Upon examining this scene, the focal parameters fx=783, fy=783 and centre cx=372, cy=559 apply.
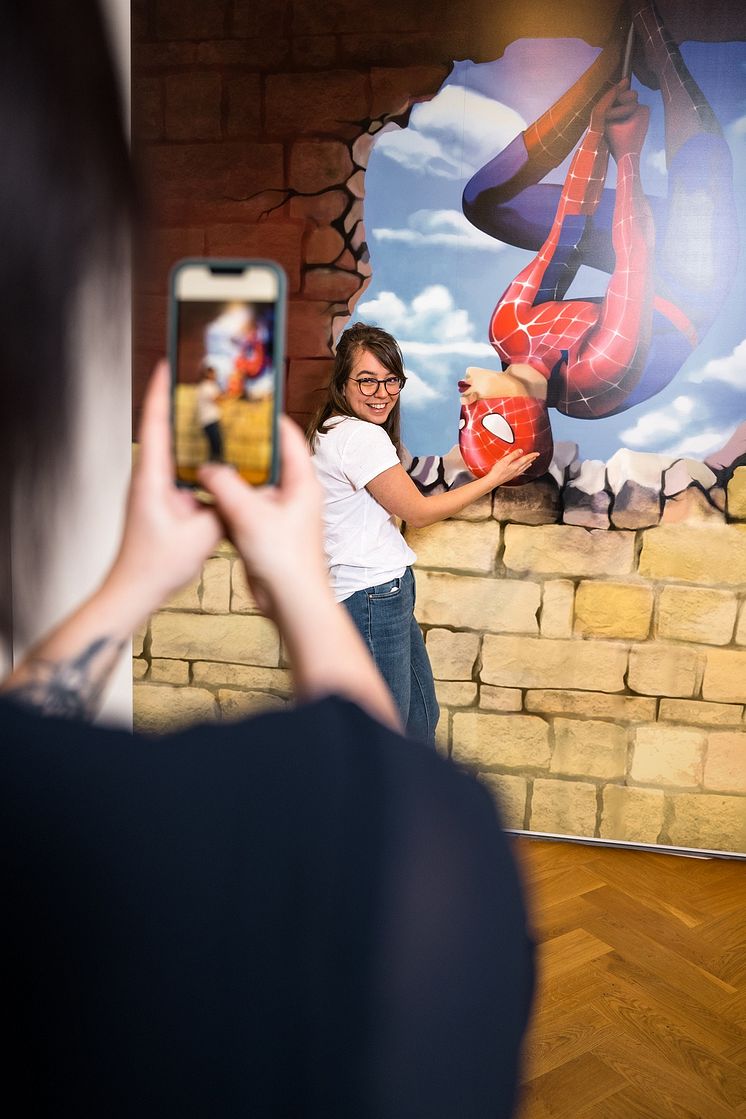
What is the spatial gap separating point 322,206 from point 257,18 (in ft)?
1.84

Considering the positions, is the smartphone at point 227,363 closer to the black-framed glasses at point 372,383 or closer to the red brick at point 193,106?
the black-framed glasses at point 372,383

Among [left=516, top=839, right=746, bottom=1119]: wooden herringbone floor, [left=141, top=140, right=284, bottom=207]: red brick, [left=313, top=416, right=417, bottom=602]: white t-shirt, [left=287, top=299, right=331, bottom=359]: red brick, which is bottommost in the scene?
[left=516, top=839, right=746, bottom=1119]: wooden herringbone floor

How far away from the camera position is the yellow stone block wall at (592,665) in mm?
2381

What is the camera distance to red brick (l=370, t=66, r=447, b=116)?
7.39ft

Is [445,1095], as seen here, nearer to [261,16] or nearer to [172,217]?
[172,217]

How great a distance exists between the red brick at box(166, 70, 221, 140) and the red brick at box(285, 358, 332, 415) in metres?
0.73

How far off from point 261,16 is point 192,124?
36 cm

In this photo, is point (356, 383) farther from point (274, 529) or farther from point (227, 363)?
point (274, 529)

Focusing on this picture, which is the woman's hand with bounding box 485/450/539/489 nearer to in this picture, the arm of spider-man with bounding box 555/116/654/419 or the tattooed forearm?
the arm of spider-man with bounding box 555/116/654/419

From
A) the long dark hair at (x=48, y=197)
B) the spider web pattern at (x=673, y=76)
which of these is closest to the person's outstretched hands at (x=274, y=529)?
the long dark hair at (x=48, y=197)

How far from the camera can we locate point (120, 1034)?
0.93ft

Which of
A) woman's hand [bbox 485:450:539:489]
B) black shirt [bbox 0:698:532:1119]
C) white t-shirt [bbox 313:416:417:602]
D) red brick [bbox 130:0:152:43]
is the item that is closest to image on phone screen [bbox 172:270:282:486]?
black shirt [bbox 0:698:532:1119]

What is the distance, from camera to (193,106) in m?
2.38

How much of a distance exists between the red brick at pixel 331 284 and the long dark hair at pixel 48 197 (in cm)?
211
